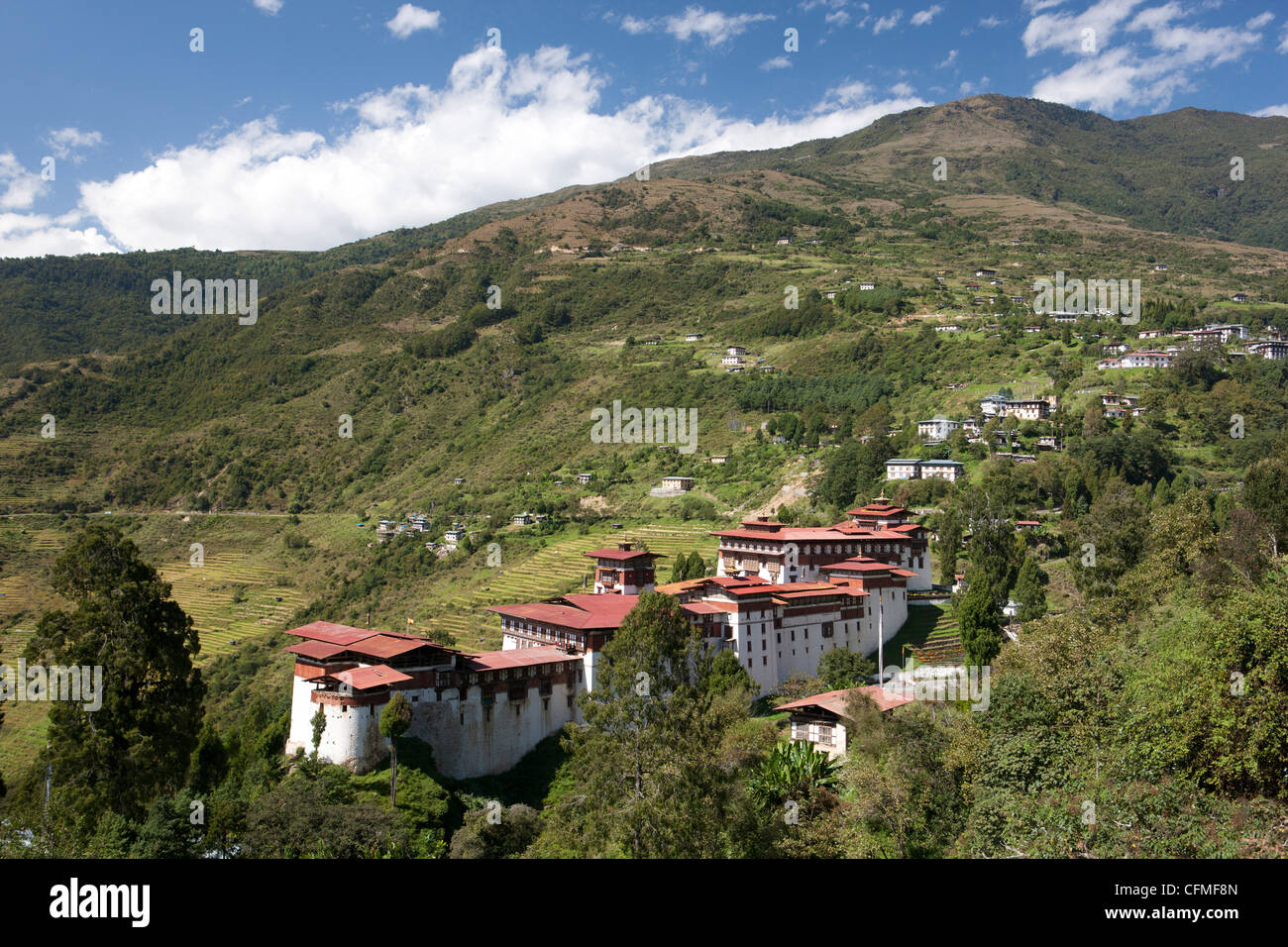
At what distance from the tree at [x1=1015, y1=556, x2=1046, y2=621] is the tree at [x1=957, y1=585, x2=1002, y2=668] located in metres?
5.76

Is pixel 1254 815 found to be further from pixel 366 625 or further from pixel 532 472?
pixel 532 472

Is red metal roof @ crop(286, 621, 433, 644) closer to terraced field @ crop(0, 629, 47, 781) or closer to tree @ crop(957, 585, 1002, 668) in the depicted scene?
terraced field @ crop(0, 629, 47, 781)

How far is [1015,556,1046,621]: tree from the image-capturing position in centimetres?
4850

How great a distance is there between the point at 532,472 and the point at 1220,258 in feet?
502

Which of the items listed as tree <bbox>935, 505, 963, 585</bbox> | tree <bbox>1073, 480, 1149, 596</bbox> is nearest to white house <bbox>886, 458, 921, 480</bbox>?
tree <bbox>935, 505, 963, 585</bbox>

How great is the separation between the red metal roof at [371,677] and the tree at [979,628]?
2488 centimetres

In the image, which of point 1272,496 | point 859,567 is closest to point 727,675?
point 859,567

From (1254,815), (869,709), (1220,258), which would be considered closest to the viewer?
(1254,815)

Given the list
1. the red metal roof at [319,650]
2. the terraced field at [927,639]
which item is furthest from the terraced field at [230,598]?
the terraced field at [927,639]

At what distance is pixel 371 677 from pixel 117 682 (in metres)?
8.32

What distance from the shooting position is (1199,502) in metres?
41.3
